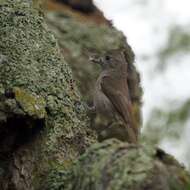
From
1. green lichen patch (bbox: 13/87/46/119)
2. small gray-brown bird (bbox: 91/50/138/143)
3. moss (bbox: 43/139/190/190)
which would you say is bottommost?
moss (bbox: 43/139/190/190)

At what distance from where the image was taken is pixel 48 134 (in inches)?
204

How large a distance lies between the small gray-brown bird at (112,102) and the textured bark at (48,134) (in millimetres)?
2623

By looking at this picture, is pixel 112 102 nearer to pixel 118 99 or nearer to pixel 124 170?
pixel 118 99

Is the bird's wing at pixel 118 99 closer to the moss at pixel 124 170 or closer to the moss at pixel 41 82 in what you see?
the moss at pixel 41 82

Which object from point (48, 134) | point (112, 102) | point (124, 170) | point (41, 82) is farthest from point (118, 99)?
point (124, 170)

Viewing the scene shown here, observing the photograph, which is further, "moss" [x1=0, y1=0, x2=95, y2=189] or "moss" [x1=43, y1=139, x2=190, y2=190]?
"moss" [x1=0, y1=0, x2=95, y2=189]

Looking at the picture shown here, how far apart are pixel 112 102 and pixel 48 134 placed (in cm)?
337

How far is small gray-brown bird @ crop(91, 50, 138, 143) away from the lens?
8430mm

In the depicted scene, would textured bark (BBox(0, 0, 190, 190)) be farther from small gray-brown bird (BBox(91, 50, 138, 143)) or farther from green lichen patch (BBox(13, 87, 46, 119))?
small gray-brown bird (BBox(91, 50, 138, 143))

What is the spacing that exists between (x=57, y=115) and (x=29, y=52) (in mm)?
453

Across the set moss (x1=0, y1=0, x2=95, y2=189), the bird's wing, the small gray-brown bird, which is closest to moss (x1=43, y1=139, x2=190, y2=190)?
moss (x1=0, y1=0, x2=95, y2=189)

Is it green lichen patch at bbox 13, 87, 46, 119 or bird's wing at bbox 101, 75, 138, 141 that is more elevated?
bird's wing at bbox 101, 75, 138, 141

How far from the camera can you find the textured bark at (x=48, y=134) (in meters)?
4.33

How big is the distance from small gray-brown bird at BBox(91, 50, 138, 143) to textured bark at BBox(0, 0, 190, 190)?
2623mm
